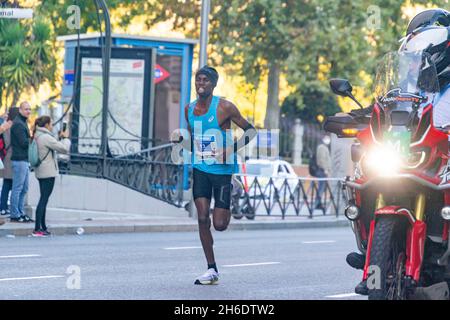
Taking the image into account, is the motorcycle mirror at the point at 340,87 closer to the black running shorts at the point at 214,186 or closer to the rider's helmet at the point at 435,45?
the rider's helmet at the point at 435,45

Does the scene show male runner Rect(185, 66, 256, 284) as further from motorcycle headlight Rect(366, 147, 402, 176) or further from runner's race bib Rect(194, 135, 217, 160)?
motorcycle headlight Rect(366, 147, 402, 176)

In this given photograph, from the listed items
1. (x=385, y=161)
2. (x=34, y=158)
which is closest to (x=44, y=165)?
(x=34, y=158)

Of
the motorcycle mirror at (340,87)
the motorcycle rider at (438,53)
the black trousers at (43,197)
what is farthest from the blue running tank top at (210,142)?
the black trousers at (43,197)

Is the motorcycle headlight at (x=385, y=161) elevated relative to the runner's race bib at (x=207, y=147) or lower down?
elevated

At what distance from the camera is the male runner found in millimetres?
11430

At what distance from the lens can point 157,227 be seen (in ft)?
71.5

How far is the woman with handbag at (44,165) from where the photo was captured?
18500 millimetres

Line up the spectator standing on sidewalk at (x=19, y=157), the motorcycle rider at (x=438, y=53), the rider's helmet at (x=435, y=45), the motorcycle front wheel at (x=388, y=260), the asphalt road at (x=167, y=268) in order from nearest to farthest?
the motorcycle front wheel at (x=388, y=260)
the motorcycle rider at (x=438, y=53)
the rider's helmet at (x=435, y=45)
the asphalt road at (x=167, y=268)
the spectator standing on sidewalk at (x=19, y=157)

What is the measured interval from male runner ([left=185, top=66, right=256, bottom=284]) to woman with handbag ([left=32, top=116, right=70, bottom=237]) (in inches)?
286

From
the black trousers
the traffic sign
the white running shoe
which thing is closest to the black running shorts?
the white running shoe

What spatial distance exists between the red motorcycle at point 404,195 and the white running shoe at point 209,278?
119 inches

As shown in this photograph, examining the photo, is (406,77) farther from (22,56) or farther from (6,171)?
(22,56)

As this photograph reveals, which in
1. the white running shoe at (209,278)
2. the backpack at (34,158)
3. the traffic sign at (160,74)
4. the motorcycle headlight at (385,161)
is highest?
the traffic sign at (160,74)
